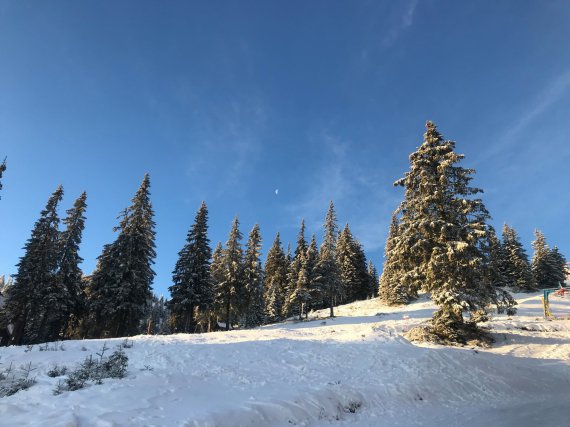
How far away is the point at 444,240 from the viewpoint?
21.4 metres

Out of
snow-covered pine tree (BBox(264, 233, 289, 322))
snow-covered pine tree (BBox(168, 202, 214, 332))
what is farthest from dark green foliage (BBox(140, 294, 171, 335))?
snow-covered pine tree (BBox(264, 233, 289, 322))

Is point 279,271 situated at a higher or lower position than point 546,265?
higher

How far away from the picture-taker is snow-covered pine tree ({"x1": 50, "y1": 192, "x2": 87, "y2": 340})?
35750 mm

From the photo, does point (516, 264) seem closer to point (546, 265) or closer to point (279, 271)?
point (546, 265)

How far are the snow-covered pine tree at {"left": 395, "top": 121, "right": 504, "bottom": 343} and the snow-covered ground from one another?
2.62 meters

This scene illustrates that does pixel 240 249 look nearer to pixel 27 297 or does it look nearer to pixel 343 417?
pixel 27 297

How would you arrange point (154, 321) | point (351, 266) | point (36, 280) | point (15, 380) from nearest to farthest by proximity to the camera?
point (15, 380) < point (36, 280) < point (351, 266) < point (154, 321)

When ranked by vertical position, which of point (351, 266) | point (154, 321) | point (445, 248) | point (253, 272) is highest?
point (154, 321)

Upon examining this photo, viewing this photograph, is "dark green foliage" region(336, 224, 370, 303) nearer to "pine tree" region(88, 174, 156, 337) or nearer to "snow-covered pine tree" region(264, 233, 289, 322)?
"snow-covered pine tree" region(264, 233, 289, 322)

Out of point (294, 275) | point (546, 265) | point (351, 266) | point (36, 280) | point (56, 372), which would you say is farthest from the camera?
point (351, 266)

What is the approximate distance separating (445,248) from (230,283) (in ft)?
99.9

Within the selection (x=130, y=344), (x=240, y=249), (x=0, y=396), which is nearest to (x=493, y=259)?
(x=130, y=344)

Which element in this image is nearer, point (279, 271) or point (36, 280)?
point (36, 280)

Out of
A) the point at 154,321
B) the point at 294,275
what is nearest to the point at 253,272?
the point at 294,275
